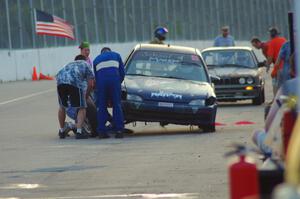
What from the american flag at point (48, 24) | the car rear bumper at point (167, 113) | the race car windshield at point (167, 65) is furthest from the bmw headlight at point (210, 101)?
the american flag at point (48, 24)

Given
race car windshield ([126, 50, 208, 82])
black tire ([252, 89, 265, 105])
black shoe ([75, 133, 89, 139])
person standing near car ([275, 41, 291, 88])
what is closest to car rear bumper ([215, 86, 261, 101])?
black tire ([252, 89, 265, 105])

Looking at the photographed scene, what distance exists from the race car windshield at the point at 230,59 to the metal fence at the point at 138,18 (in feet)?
77.3

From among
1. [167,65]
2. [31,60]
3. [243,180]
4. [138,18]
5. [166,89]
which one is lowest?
[31,60]

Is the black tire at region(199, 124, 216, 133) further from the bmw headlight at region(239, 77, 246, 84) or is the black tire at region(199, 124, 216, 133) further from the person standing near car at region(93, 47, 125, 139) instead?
the bmw headlight at region(239, 77, 246, 84)

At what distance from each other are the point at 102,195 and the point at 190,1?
58.0 m

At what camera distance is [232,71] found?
27.1 m

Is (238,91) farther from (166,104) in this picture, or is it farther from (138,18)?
(138,18)

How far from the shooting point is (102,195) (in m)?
11.0

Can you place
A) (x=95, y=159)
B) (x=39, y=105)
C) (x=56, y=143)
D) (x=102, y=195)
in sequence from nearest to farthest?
1. (x=102, y=195)
2. (x=95, y=159)
3. (x=56, y=143)
4. (x=39, y=105)

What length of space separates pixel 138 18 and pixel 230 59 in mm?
36739

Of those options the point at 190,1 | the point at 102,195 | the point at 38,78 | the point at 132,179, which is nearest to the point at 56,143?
the point at 132,179

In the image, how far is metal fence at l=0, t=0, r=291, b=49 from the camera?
52.5 metres

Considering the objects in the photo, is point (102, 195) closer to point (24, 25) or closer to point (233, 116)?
→ point (233, 116)

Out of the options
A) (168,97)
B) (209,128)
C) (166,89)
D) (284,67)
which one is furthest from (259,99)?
(284,67)
